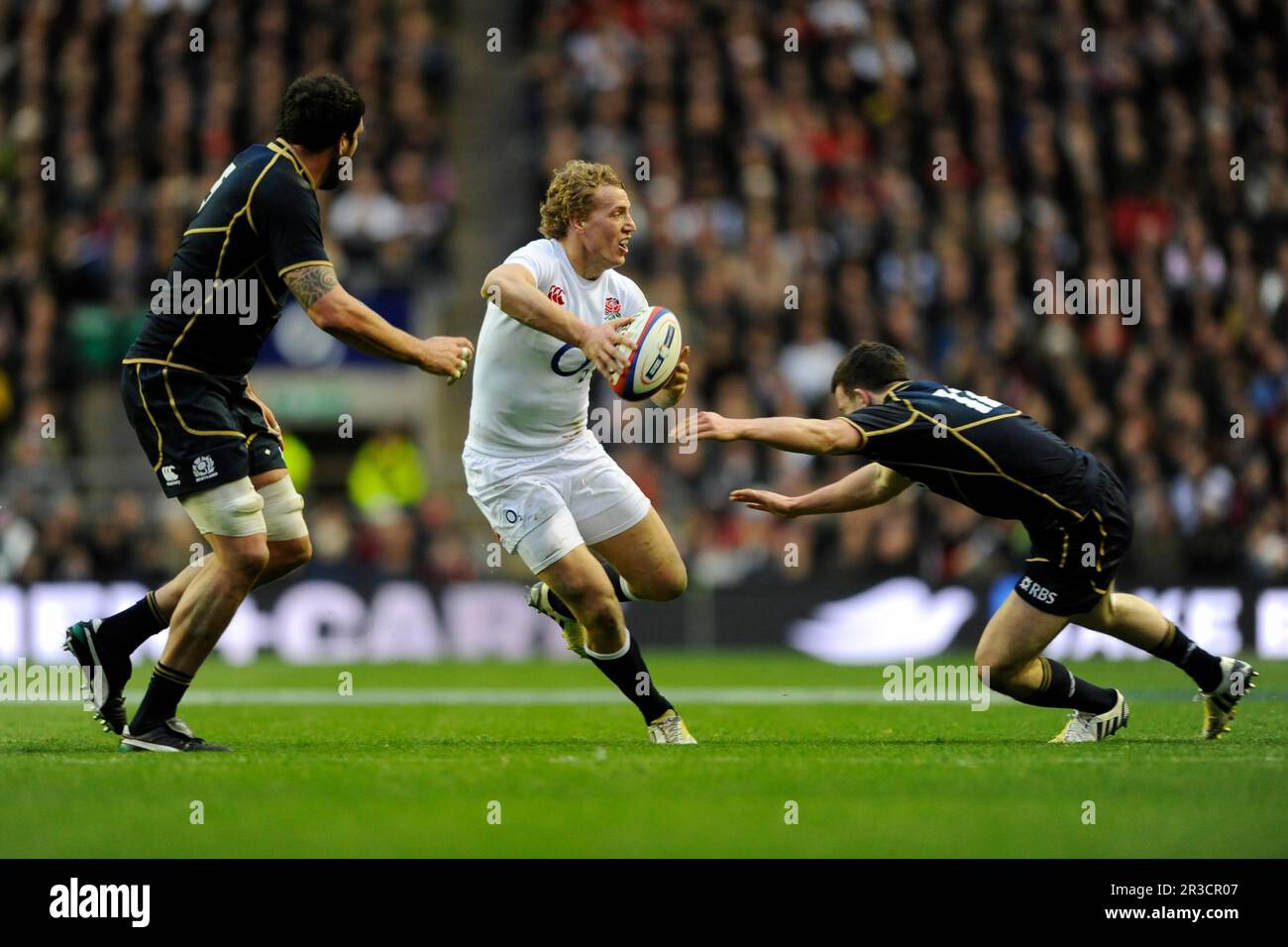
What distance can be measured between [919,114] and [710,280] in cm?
388

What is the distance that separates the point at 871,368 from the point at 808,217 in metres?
11.3

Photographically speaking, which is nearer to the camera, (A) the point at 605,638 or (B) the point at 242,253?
(B) the point at 242,253

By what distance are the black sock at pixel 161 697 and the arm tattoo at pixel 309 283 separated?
173 centimetres

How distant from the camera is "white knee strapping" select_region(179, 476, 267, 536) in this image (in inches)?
280

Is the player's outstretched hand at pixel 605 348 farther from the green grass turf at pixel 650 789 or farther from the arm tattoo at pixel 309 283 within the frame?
the green grass turf at pixel 650 789

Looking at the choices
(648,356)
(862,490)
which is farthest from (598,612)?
(862,490)

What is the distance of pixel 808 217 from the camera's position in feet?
61.7

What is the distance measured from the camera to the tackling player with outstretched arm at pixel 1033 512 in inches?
301

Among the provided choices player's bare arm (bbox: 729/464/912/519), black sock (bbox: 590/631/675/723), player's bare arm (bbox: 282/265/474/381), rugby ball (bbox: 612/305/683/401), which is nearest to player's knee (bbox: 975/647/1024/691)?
player's bare arm (bbox: 729/464/912/519)

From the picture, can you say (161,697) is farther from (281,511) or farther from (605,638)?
(605,638)

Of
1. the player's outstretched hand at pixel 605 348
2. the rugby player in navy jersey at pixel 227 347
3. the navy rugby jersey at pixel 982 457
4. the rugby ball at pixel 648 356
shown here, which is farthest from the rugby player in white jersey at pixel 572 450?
the navy rugby jersey at pixel 982 457

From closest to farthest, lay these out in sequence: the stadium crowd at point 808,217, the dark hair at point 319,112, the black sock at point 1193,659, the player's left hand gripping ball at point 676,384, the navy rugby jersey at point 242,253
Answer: the navy rugby jersey at point 242,253
the dark hair at point 319,112
the player's left hand gripping ball at point 676,384
the black sock at point 1193,659
the stadium crowd at point 808,217

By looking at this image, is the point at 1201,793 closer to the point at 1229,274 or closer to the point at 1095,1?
the point at 1229,274

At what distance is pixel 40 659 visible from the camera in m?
15.0
